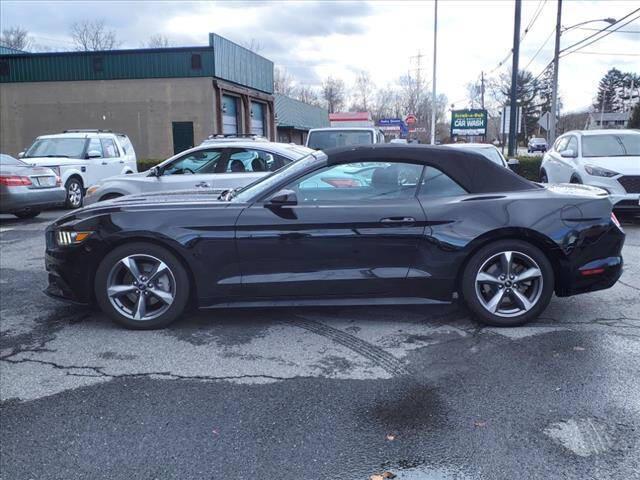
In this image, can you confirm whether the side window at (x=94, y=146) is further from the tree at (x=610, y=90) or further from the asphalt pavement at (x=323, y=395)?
the tree at (x=610, y=90)

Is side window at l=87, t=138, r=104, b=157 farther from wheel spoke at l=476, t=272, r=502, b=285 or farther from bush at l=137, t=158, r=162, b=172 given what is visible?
wheel spoke at l=476, t=272, r=502, b=285

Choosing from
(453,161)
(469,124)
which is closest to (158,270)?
(453,161)

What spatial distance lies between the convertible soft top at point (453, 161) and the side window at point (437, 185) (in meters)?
0.04

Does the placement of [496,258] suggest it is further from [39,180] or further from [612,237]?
[39,180]

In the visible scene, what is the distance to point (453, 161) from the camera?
15.6 feet

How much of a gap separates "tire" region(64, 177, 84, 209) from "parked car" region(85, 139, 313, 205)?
18.7 ft

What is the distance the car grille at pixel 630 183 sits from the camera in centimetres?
995

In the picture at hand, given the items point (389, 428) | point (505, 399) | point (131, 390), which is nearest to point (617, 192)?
point (505, 399)

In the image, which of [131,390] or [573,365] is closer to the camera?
[131,390]

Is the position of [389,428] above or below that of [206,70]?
below

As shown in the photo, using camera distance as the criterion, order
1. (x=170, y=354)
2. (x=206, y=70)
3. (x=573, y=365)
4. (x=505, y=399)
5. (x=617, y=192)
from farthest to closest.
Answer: (x=206, y=70), (x=617, y=192), (x=170, y=354), (x=573, y=365), (x=505, y=399)

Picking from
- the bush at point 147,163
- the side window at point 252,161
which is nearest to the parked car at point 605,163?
the side window at point 252,161

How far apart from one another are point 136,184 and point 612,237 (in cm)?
712

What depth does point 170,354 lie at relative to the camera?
4227 millimetres
